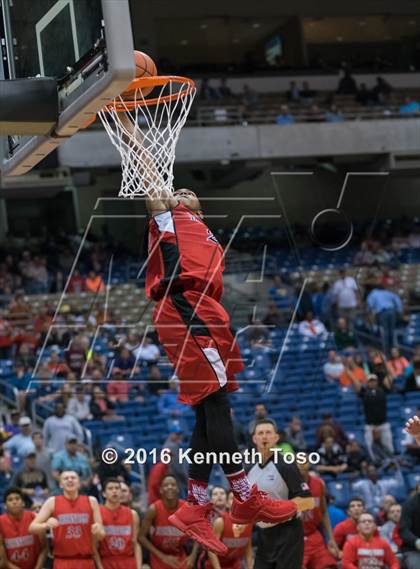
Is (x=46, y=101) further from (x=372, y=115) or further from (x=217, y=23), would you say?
(x=217, y=23)

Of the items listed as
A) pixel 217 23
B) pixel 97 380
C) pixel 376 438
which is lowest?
pixel 376 438

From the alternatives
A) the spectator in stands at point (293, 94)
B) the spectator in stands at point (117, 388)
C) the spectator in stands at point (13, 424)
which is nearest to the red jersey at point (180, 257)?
the spectator in stands at point (13, 424)

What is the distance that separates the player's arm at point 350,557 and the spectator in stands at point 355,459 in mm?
3081

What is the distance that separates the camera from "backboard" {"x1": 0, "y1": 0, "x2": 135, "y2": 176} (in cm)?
479

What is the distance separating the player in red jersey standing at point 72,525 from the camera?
1018 centimetres

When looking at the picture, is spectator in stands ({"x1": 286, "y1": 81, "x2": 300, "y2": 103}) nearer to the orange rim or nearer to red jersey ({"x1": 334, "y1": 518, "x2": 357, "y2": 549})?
red jersey ({"x1": 334, "y1": 518, "x2": 357, "y2": 549})

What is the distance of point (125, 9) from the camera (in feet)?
15.6

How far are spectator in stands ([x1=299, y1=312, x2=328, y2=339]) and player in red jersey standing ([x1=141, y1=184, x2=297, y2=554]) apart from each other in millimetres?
11577

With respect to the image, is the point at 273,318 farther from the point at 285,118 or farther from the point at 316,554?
the point at 316,554

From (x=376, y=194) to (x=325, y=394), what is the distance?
14.0m

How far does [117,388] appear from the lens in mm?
15523

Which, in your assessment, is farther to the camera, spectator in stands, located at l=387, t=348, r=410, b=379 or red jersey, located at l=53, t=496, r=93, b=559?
spectator in stands, located at l=387, t=348, r=410, b=379

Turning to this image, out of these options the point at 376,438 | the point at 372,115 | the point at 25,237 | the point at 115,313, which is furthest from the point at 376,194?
the point at 376,438

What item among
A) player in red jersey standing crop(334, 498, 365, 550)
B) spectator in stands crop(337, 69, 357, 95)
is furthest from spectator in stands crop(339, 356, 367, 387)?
spectator in stands crop(337, 69, 357, 95)
